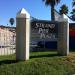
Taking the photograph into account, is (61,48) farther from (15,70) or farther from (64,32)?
(15,70)

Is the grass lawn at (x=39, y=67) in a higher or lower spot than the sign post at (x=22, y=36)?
lower

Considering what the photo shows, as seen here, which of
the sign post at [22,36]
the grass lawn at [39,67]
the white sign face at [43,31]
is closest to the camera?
the grass lawn at [39,67]

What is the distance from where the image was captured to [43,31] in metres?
26.4

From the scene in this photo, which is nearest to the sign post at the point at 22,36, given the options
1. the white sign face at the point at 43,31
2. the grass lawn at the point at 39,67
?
the grass lawn at the point at 39,67

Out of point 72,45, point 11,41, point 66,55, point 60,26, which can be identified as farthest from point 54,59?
point 72,45

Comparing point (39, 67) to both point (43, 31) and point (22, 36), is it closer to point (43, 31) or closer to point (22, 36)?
point (22, 36)

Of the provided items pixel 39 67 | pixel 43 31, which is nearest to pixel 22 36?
pixel 39 67

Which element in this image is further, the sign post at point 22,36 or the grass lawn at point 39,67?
the sign post at point 22,36

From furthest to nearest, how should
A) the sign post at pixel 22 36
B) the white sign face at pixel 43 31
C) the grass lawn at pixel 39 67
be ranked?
the white sign face at pixel 43 31 < the sign post at pixel 22 36 < the grass lawn at pixel 39 67

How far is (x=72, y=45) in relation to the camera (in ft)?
98.3

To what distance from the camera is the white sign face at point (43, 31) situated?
24188 millimetres

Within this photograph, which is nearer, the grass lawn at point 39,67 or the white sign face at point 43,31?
the grass lawn at point 39,67

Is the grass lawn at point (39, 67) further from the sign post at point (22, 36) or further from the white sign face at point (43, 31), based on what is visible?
the white sign face at point (43, 31)

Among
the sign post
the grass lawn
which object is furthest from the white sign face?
the grass lawn
